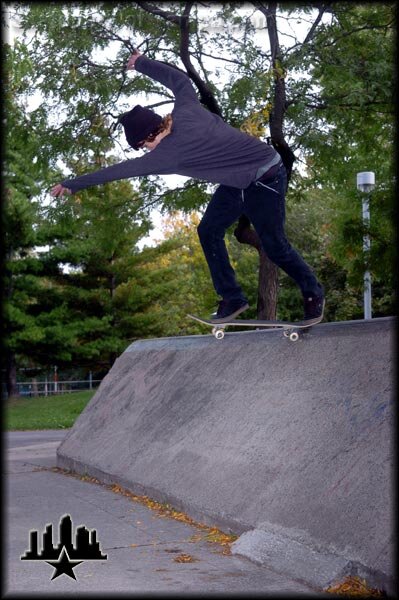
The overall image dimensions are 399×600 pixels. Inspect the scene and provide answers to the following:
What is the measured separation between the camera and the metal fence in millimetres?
37406

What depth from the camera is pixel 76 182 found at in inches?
195

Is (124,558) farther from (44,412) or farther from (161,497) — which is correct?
(44,412)

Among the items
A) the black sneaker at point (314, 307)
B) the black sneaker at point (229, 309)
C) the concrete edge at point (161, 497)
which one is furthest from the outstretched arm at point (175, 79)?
the concrete edge at point (161, 497)

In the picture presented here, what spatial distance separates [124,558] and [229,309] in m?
2.31

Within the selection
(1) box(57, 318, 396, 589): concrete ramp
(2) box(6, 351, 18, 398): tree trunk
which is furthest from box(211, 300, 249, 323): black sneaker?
(2) box(6, 351, 18, 398): tree trunk

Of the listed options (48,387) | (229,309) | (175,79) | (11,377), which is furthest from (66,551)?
(48,387)

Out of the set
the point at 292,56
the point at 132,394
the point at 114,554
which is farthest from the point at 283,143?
the point at 114,554

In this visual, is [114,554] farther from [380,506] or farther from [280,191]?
[280,191]

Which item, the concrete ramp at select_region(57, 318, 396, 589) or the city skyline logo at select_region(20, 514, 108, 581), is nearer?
the concrete ramp at select_region(57, 318, 396, 589)

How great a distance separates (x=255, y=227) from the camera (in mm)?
5562

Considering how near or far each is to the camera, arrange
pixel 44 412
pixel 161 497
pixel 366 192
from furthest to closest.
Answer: pixel 44 412
pixel 366 192
pixel 161 497

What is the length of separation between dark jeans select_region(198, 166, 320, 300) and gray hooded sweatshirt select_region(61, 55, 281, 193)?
0.19m

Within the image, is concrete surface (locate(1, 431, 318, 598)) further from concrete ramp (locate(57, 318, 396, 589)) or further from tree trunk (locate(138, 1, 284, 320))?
tree trunk (locate(138, 1, 284, 320))

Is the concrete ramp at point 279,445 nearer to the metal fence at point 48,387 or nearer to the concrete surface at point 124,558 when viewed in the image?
the concrete surface at point 124,558
